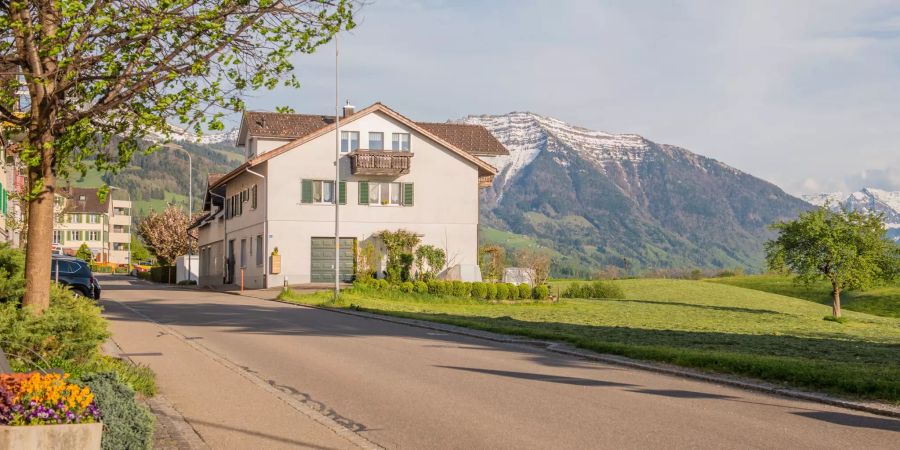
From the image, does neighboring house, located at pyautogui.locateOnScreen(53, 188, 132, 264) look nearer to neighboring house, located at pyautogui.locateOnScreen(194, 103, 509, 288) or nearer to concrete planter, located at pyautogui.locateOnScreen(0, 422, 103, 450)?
neighboring house, located at pyautogui.locateOnScreen(194, 103, 509, 288)

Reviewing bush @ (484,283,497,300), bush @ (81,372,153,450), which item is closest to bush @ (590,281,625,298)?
bush @ (484,283,497,300)

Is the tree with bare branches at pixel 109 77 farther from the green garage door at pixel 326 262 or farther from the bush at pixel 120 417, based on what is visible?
the green garage door at pixel 326 262

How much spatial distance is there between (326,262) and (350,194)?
144 inches

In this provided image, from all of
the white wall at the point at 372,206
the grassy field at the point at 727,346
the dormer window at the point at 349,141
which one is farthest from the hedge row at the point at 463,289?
the dormer window at the point at 349,141

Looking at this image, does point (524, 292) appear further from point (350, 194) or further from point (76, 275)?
point (76, 275)

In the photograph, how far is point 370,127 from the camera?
52094mm

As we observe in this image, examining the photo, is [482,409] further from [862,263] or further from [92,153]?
[862,263]

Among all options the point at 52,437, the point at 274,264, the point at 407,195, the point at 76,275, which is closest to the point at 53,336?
the point at 52,437

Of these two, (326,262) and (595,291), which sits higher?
(326,262)

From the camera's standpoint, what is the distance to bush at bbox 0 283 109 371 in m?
11.8

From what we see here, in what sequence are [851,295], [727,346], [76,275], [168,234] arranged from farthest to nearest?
1. [168,234]
2. [851,295]
3. [76,275]
4. [727,346]

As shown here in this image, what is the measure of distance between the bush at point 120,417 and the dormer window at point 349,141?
44.6 metres

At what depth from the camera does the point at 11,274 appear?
49.9 ft

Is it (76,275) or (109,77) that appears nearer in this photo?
(109,77)
